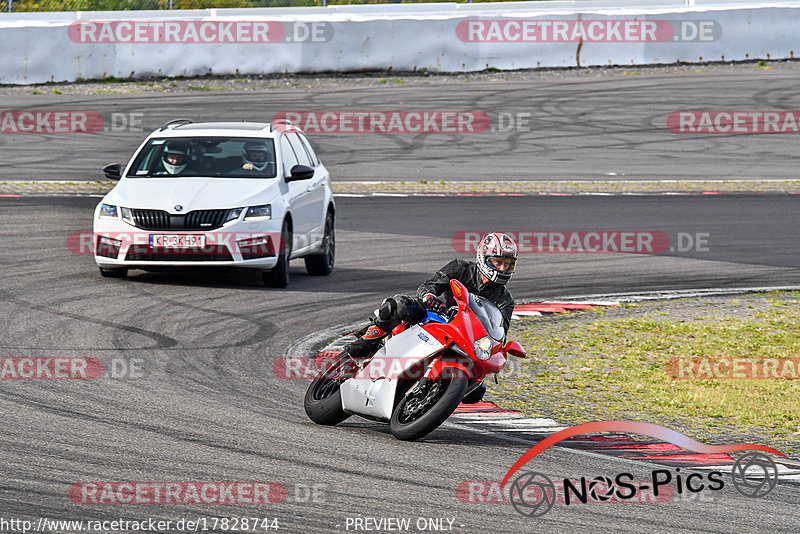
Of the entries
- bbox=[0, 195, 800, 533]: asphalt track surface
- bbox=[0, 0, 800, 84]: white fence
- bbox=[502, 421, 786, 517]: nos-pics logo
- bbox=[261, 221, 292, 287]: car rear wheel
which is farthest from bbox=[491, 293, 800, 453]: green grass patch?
bbox=[0, 0, 800, 84]: white fence

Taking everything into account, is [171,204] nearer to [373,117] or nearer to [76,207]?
[76,207]

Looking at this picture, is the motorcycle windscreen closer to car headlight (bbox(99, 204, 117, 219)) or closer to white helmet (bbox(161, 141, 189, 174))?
car headlight (bbox(99, 204, 117, 219))

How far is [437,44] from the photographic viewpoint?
29938 mm

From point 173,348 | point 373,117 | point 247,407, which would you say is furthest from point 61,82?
point 247,407

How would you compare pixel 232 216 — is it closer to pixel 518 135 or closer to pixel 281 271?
pixel 281 271

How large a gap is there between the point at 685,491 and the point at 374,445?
1.89 m

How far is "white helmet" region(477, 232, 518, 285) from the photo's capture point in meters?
7.53

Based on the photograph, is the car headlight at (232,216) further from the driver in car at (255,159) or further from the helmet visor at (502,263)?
the helmet visor at (502,263)

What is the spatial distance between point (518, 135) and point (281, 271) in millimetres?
14068

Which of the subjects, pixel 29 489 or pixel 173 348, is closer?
pixel 29 489

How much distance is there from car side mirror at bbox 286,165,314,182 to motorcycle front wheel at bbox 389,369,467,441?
21.9ft

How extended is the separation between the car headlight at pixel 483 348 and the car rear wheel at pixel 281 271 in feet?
21.0

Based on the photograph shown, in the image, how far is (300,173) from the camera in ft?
46.0

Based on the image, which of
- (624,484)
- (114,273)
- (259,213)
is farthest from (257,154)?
(624,484)
